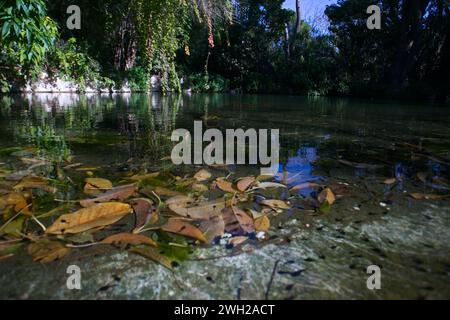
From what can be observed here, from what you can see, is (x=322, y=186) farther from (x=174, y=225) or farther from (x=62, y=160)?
(x=62, y=160)

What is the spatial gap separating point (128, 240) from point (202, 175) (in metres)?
0.92

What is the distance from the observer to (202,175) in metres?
2.22

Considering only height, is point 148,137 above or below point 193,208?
above

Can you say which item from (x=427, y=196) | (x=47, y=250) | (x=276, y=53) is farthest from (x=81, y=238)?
(x=276, y=53)

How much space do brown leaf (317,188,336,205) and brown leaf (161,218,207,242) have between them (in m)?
0.71

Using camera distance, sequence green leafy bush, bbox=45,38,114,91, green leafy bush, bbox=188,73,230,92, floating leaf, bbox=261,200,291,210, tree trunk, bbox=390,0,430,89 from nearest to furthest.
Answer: floating leaf, bbox=261,200,291,210 < green leafy bush, bbox=45,38,114,91 < tree trunk, bbox=390,0,430,89 < green leafy bush, bbox=188,73,230,92

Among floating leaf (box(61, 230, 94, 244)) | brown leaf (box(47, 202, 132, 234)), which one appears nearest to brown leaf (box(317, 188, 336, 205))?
brown leaf (box(47, 202, 132, 234))

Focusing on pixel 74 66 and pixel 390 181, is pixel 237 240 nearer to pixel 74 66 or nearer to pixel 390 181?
pixel 390 181

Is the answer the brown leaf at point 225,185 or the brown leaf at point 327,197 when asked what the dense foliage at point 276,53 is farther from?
the brown leaf at point 327,197

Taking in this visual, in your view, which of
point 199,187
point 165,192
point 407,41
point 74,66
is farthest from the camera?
point 407,41

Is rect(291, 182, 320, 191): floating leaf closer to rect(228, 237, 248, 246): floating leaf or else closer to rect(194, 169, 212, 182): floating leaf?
rect(194, 169, 212, 182): floating leaf

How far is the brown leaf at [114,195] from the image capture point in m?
1.70

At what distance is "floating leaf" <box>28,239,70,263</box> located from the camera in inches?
48.5
